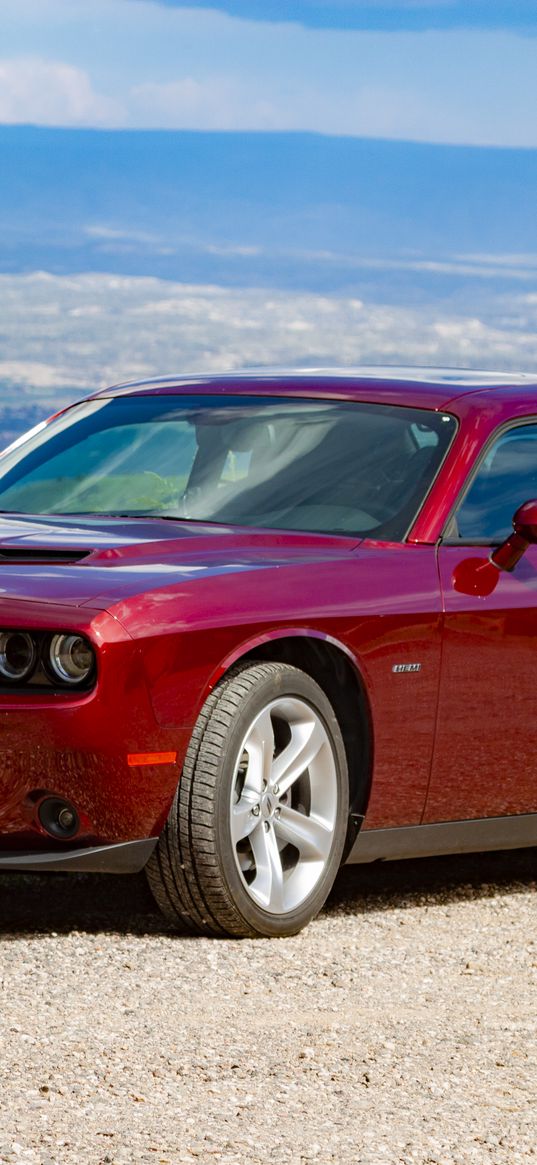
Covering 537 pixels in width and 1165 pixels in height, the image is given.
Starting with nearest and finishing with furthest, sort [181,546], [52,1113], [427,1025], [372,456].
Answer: [52,1113]
[427,1025]
[181,546]
[372,456]

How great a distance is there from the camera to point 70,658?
17.4 ft

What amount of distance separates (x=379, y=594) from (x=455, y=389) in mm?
1092

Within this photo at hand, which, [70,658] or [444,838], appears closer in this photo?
[70,658]

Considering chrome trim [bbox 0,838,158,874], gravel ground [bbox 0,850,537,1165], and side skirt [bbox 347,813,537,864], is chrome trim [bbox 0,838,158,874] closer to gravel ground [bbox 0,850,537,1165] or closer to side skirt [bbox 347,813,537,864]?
gravel ground [bbox 0,850,537,1165]

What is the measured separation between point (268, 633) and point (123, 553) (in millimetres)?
486

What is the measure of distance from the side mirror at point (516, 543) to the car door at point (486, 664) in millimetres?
38

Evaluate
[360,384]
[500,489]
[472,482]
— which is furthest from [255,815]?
[360,384]

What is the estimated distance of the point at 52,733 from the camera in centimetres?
524

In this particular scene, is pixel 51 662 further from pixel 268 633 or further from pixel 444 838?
pixel 444 838

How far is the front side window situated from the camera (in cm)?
642

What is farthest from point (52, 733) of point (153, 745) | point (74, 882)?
point (74, 882)

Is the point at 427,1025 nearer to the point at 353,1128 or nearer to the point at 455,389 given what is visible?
the point at 353,1128

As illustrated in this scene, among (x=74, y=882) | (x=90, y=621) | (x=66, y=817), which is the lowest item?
(x=74, y=882)

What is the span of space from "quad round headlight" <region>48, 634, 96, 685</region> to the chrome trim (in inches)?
18.4
